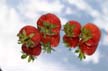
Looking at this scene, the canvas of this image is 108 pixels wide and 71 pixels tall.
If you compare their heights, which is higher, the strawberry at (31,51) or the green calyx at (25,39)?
the green calyx at (25,39)

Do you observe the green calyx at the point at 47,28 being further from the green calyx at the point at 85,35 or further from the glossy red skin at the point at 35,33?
the green calyx at the point at 85,35

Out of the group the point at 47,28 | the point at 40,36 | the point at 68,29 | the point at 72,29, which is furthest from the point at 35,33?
the point at 72,29

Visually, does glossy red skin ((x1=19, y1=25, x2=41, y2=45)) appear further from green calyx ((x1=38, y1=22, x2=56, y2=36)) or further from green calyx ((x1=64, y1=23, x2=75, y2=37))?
green calyx ((x1=64, y1=23, x2=75, y2=37))

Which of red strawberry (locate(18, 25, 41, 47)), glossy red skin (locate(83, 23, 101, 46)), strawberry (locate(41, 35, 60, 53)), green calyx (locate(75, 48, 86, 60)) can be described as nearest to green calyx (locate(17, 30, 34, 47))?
A: red strawberry (locate(18, 25, 41, 47))

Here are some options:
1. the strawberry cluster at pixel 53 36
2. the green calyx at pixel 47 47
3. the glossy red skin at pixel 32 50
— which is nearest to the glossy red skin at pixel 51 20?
the strawberry cluster at pixel 53 36

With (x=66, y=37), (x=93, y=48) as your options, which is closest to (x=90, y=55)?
(x=93, y=48)

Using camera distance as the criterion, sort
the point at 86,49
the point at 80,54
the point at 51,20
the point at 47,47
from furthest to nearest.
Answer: the point at 86,49 → the point at 80,54 → the point at 51,20 → the point at 47,47

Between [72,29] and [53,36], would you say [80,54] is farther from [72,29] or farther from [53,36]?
[53,36]

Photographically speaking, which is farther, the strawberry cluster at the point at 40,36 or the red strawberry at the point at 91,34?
the red strawberry at the point at 91,34
